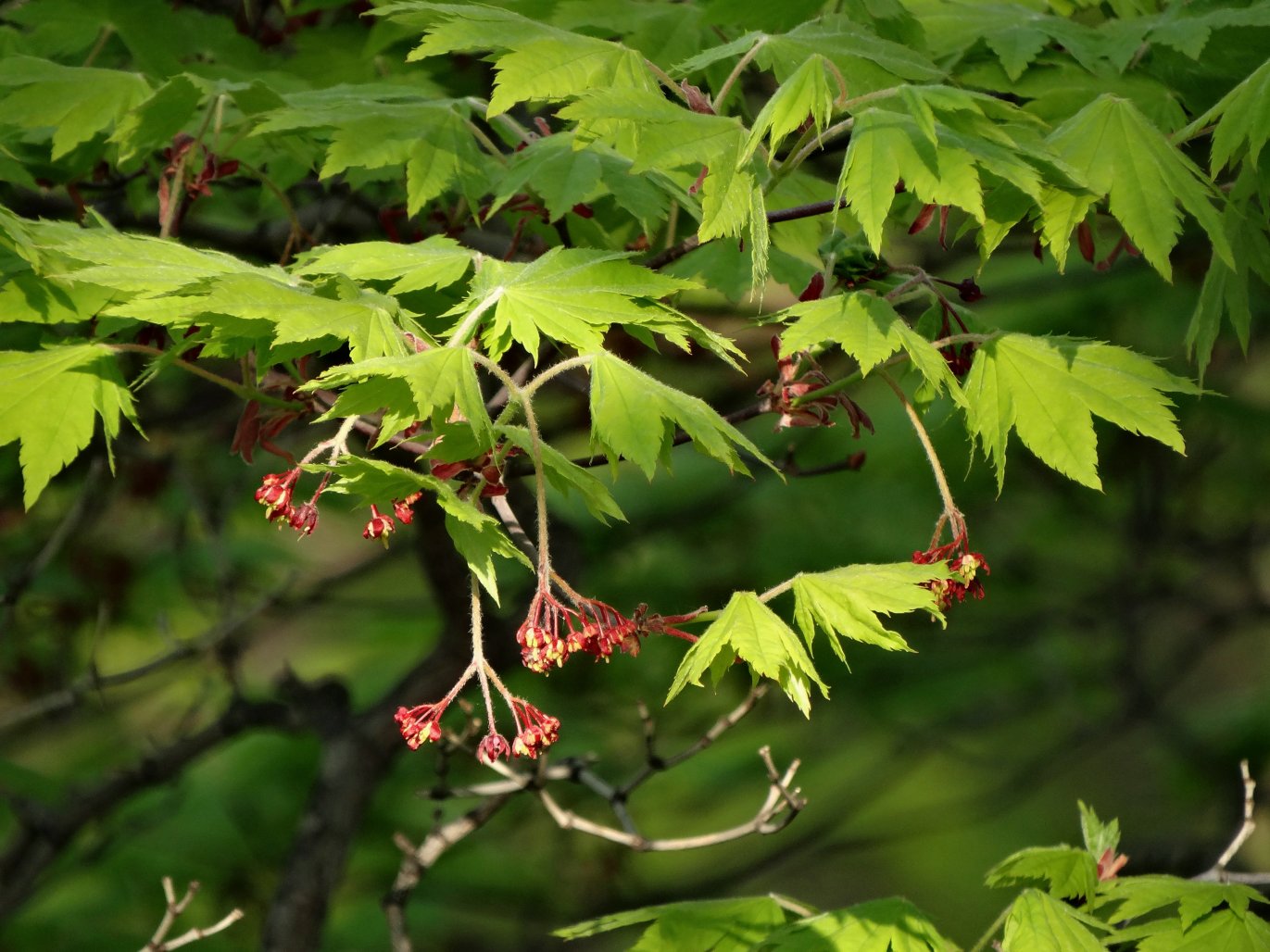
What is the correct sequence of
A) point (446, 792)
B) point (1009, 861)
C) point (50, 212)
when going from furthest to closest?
point (50, 212), point (446, 792), point (1009, 861)

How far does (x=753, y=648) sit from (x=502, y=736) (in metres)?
0.32

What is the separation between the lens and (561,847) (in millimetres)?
4684

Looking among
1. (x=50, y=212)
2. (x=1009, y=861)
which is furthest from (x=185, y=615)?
(x=1009, y=861)

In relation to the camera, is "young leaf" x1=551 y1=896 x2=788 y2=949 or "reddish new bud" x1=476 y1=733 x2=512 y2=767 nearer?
"reddish new bud" x1=476 y1=733 x2=512 y2=767

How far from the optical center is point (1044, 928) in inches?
75.0

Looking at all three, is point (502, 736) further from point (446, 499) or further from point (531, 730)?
point (446, 499)

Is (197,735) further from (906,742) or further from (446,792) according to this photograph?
(906,742)

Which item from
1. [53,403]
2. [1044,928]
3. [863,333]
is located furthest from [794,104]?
[1044,928]

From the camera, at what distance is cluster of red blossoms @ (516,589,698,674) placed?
152 cm

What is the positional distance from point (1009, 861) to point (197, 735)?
7.30ft

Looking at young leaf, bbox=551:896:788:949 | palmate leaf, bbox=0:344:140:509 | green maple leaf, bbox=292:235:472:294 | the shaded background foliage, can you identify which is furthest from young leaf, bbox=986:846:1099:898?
the shaded background foliage

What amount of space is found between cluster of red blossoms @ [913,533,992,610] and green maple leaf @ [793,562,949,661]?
6cm

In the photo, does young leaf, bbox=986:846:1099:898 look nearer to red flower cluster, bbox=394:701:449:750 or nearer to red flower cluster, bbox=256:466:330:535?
red flower cluster, bbox=394:701:449:750

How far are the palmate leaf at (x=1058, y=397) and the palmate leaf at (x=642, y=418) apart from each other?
428mm
